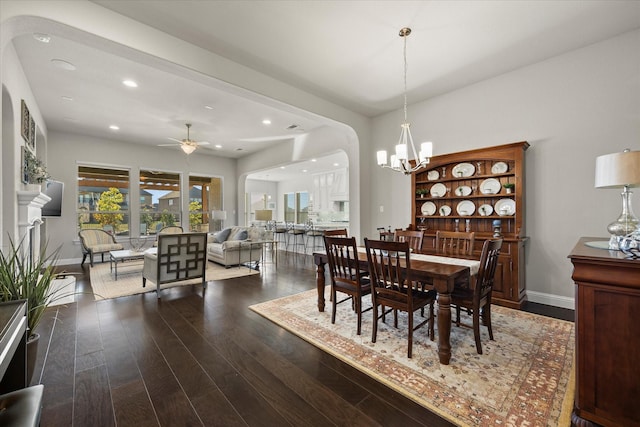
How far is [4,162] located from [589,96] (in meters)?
6.89

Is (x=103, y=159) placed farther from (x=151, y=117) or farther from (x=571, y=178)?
(x=571, y=178)

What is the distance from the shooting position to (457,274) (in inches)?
89.2

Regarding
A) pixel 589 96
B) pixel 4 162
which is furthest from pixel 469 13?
pixel 4 162

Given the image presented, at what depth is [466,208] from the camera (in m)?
4.16

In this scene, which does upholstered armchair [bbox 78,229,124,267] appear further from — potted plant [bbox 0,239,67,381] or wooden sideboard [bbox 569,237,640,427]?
wooden sideboard [bbox 569,237,640,427]

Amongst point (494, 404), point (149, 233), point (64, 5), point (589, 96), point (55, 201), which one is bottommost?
point (494, 404)

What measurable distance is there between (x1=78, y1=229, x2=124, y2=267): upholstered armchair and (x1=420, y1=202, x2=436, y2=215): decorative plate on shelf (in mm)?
6779

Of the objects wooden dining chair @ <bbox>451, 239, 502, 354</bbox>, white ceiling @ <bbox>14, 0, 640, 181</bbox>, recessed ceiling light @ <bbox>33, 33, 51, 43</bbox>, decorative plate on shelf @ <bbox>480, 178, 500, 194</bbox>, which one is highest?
white ceiling @ <bbox>14, 0, 640, 181</bbox>

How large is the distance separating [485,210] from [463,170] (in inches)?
26.9

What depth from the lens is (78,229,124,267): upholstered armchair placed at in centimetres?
608

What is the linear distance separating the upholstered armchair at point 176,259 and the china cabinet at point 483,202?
3.43 m

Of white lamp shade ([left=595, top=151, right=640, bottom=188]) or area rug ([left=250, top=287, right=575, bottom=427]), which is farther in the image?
area rug ([left=250, top=287, right=575, bottom=427])

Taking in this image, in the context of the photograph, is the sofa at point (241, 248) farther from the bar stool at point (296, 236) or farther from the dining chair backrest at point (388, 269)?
the dining chair backrest at point (388, 269)

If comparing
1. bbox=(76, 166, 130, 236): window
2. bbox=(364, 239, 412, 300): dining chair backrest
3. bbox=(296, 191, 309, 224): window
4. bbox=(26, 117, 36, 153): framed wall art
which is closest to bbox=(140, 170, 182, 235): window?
bbox=(76, 166, 130, 236): window
